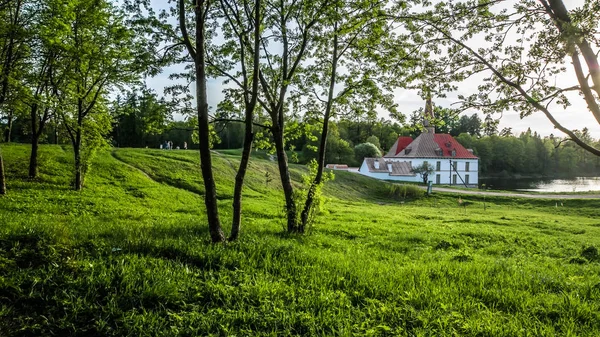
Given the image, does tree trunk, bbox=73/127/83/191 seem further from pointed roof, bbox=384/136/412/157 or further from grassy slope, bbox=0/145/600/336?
pointed roof, bbox=384/136/412/157

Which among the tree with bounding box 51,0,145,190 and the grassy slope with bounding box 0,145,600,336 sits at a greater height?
the tree with bounding box 51,0,145,190

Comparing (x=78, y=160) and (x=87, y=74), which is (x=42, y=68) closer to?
(x=87, y=74)

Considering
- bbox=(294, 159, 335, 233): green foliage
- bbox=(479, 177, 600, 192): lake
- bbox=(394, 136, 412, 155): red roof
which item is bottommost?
bbox=(479, 177, 600, 192): lake

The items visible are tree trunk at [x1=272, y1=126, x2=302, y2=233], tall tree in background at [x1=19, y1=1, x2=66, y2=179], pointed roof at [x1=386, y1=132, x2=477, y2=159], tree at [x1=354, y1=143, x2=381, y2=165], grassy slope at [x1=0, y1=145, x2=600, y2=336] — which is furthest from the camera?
tree at [x1=354, y1=143, x2=381, y2=165]

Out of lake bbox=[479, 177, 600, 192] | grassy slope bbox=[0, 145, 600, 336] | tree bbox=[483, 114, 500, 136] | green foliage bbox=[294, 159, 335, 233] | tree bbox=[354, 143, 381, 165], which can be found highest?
tree bbox=[354, 143, 381, 165]

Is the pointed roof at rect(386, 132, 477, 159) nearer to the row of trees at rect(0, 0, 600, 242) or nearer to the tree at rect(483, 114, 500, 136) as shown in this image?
the row of trees at rect(0, 0, 600, 242)

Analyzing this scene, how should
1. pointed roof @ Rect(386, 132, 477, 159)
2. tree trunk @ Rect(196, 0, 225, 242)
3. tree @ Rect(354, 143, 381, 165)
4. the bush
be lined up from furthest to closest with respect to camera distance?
tree @ Rect(354, 143, 381, 165) < pointed roof @ Rect(386, 132, 477, 159) < the bush < tree trunk @ Rect(196, 0, 225, 242)

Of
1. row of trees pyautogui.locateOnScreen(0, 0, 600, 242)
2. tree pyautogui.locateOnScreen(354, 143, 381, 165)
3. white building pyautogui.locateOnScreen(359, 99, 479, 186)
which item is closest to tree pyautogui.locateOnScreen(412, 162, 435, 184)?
white building pyautogui.locateOnScreen(359, 99, 479, 186)

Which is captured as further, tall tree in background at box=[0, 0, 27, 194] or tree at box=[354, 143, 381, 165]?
tree at box=[354, 143, 381, 165]

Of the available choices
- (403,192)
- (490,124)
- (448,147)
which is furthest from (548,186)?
(490,124)

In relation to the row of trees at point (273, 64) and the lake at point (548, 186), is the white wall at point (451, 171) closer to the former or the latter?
the lake at point (548, 186)

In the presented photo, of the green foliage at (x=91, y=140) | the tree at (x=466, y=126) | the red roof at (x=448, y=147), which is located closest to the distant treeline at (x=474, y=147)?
the tree at (x=466, y=126)

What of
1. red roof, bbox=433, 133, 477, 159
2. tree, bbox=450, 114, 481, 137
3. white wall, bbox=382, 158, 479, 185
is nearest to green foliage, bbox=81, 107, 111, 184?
white wall, bbox=382, 158, 479, 185

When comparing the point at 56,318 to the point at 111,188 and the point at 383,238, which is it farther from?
the point at 111,188
